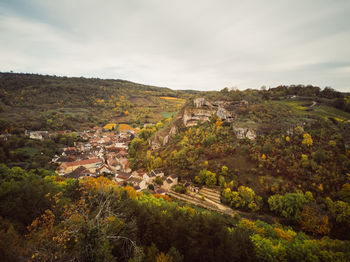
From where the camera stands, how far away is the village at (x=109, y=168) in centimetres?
3584

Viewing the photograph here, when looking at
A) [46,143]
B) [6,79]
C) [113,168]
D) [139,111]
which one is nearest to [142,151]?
[113,168]

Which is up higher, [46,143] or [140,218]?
[140,218]

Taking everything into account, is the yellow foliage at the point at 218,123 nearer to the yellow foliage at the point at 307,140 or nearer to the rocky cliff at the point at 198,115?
the rocky cliff at the point at 198,115

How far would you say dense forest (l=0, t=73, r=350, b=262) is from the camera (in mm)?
7476

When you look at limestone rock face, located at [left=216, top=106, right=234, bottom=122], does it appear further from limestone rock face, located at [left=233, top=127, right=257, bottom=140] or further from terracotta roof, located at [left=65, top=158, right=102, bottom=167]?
terracotta roof, located at [left=65, top=158, right=102, bottom=167]

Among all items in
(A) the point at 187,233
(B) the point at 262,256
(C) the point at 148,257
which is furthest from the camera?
(B) the point at 262,256

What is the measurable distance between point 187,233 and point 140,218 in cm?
408

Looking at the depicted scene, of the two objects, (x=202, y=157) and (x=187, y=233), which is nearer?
(x=187, y=233)

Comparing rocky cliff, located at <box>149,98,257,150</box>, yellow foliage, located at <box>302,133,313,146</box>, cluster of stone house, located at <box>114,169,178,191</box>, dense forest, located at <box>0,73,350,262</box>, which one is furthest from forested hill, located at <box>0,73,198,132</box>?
yellow foliage, located at <box>302,133,313,146</box>

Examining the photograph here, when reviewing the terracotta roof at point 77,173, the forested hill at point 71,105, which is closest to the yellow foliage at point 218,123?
the terracotta roof at point 77,173

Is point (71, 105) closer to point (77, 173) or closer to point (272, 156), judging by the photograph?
point (77, 173)

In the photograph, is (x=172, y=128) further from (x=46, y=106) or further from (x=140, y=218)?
(x=46, y=106)

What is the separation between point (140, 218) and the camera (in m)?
12.8

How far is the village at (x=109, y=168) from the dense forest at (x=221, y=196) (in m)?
3.38
